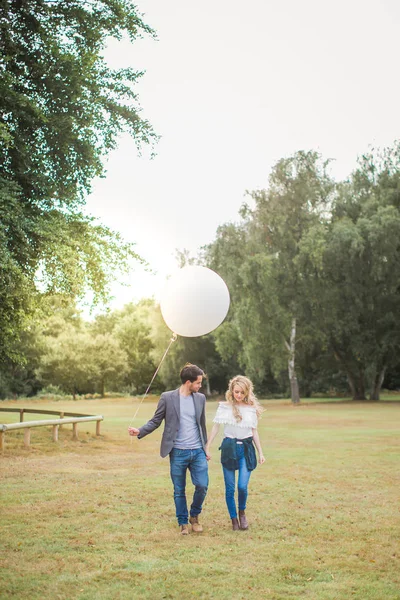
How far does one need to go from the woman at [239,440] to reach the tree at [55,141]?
369 inches

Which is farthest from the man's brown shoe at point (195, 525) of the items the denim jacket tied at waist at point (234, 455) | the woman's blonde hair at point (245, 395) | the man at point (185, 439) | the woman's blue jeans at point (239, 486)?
the woman's blonde hair at point (245, 395)

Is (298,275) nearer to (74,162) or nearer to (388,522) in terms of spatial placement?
(74,162)

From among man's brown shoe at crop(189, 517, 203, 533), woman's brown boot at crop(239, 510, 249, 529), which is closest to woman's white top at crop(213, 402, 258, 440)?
woman's brown boot at crop(239, 510, 249, 529)

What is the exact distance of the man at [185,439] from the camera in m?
7.32

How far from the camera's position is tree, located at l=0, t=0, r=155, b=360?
645 inches

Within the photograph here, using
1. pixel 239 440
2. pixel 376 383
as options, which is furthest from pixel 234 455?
pixel 376 383

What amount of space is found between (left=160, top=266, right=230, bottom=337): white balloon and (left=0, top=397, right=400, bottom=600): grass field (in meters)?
2.84

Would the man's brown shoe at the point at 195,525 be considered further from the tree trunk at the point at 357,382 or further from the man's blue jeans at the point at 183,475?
the tree trunk at the point at 357,382

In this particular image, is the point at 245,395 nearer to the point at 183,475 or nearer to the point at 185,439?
the point at 185,439

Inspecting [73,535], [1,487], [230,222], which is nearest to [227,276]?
[230,222]

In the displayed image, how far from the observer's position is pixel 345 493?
9711mm

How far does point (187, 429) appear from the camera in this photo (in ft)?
24.4

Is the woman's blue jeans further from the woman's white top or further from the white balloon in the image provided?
the white balloon

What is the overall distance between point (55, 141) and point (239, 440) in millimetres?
13274
